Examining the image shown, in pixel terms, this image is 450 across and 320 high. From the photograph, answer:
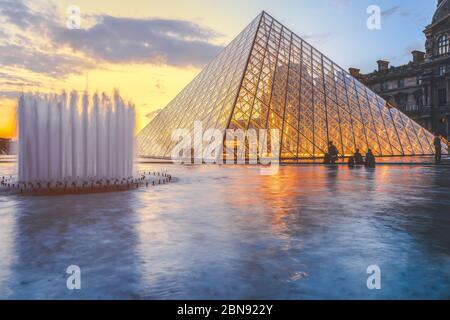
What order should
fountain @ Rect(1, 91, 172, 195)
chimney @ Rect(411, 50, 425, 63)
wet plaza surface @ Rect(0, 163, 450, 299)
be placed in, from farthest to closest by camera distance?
1. chimney @ Rect(411, 50, 425, 63)
2. fountain @ Rect(1, 91, 172, 195)
3. wet plaza surface @ Rect(0, 163, 450, 299)

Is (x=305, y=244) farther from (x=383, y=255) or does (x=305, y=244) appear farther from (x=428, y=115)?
(x=428, y=115)

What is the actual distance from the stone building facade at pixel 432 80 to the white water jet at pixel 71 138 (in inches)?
1869

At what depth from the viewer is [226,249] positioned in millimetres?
4465

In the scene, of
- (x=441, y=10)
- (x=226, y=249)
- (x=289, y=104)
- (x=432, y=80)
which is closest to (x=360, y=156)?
(x=289, y=104)

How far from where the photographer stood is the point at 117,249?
445cm

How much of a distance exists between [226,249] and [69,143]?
34.3 ft

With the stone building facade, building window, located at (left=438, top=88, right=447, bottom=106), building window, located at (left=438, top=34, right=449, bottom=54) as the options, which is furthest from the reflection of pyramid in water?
building window, located at (left=438, top=34, right=449, bottom=54)

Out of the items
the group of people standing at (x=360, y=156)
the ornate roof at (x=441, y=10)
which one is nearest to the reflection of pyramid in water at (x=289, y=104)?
the group of people standing at (x=360, y=156)

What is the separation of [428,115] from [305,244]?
55832 millimetres

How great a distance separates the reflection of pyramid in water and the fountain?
1370 cm

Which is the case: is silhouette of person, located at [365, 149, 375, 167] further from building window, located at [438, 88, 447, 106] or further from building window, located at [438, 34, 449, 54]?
building window, located at [438, 34, 449, 54]

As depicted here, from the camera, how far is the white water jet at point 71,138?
42.2 ft

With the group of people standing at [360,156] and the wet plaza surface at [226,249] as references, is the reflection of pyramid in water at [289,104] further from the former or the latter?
the wet plaza surface at [226,249]

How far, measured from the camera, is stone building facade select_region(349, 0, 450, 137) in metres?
51.8
